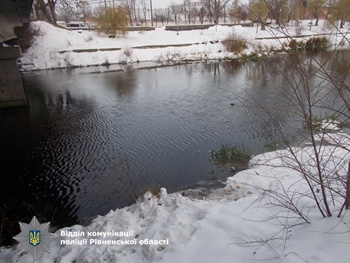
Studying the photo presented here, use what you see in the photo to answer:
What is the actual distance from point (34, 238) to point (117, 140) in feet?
16.8

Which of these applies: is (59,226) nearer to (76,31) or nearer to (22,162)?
(22,162)

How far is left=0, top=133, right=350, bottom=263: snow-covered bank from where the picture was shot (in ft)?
8.34

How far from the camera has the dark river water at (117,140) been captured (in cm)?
570

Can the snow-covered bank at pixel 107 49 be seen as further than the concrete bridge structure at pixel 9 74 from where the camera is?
Yes

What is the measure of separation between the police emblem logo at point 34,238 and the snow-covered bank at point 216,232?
103mm

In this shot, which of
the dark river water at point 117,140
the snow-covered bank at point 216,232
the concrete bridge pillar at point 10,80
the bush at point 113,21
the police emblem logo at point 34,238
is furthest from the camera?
the bush at point 113,21

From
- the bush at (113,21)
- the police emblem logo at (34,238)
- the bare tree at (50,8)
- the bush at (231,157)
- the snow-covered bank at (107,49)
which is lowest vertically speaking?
the bush at (231,157)

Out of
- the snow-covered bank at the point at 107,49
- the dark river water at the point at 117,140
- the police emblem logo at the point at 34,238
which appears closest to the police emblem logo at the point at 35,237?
the police emblem logo at the point at 34,238

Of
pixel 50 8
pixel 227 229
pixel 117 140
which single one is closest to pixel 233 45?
pixel 117 140

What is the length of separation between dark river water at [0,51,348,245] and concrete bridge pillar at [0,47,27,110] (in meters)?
0.93

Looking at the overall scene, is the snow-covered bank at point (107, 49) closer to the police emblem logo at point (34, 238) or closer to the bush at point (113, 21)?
the bush at point (113, 21)

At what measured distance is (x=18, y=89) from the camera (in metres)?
12.9

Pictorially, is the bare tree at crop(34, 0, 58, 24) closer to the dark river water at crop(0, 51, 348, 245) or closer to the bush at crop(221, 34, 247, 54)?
the dark river water at crop(0, 51, 348, 245)

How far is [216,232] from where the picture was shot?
10.9 ft
